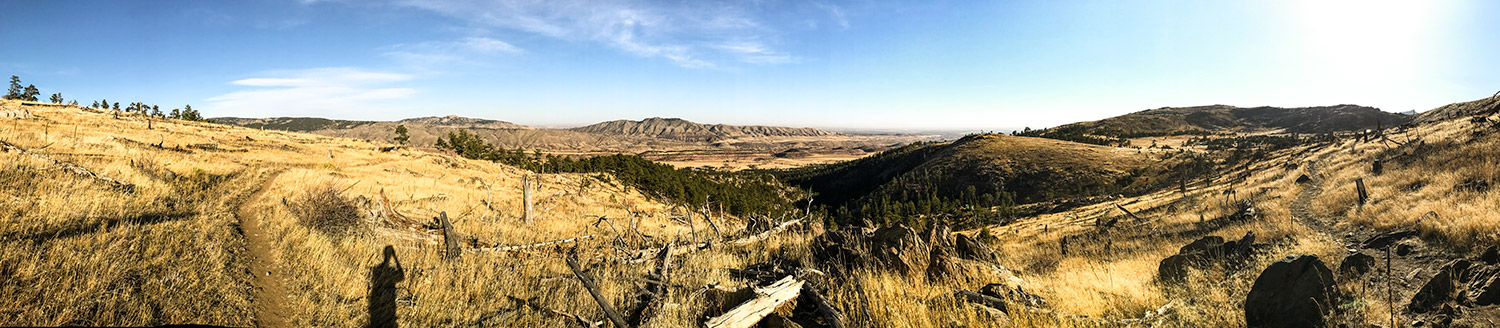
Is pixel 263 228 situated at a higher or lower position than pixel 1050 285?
higher

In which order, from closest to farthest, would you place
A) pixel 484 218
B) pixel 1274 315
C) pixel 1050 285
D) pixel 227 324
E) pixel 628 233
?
pixel 227 324
pixel 1274 315
pixel 1050 285
pixel 628 233
pixel 484 218

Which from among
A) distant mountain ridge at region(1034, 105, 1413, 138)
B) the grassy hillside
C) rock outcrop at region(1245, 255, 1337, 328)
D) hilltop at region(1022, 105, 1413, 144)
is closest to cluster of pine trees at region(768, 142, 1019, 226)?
the grassy hillside

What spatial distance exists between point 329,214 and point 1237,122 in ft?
696

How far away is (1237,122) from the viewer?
146m

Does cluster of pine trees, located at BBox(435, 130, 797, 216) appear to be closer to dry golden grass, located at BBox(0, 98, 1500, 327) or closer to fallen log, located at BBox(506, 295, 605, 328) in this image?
dry golden grass, located at BBox(0, 98, 1500, 327)

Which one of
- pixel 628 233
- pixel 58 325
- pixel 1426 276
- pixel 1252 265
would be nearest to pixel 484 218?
pixel 628 233

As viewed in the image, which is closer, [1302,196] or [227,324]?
[227,324]

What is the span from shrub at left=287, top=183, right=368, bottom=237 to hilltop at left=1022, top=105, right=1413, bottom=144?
12544cm

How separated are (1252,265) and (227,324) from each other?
43.2ft

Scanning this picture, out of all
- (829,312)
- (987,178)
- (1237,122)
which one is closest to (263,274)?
(829,312)

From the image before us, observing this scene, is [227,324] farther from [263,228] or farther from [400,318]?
[263,228]

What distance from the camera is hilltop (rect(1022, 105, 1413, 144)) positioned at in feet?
385

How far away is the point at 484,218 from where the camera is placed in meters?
12.8

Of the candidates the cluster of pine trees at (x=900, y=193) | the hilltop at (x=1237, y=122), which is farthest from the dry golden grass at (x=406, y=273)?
the hilltop at (x=1237, y=122)
